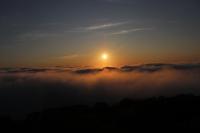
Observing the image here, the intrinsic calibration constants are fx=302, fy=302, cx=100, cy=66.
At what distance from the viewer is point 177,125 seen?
7088 centimetres

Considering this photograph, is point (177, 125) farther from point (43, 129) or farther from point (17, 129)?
point (17, 129)

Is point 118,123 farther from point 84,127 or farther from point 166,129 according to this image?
point 166,129

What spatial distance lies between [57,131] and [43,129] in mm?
8178

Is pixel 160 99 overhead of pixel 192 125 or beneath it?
overhead

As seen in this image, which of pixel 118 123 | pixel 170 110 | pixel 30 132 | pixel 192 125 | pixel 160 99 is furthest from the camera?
pixel 160 99

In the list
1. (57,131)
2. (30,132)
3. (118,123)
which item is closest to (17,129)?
(30,132)

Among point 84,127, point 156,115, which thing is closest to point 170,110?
point 156,115

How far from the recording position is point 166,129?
228 ft

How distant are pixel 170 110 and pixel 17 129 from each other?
5454cm

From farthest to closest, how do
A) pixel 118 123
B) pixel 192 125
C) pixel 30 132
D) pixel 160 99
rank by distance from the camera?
pixel 160 99 < pixel 30 132 < pixel 118 123 < pixel 192 125

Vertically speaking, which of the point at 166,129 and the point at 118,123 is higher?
the point at 118,123

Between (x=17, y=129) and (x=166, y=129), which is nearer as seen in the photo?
(x=166, y=129)

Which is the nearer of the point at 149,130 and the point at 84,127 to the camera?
the point at 149,130

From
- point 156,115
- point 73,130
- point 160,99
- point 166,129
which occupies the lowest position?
point 166,129
